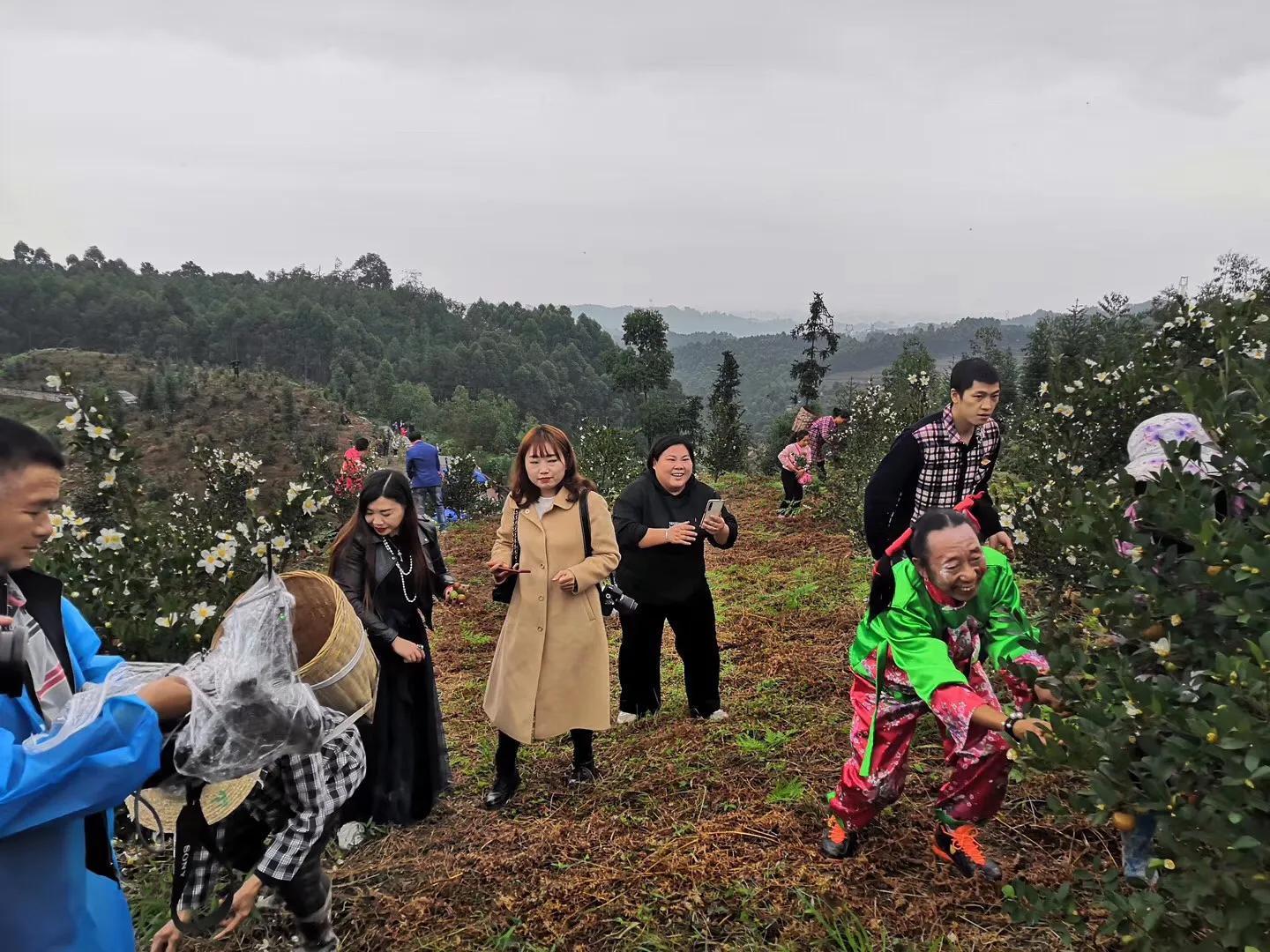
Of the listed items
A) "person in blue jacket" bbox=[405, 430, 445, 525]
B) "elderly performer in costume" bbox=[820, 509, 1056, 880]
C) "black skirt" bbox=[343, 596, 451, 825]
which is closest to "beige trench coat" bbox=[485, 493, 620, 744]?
"black skirt" bbox=[343, 596, 451, 825]

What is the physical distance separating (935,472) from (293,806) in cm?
298

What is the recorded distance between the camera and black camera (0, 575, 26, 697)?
1380 mm

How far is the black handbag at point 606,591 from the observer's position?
11.9 ft

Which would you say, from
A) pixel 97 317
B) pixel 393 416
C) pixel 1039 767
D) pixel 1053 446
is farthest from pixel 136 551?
pixel 97 317

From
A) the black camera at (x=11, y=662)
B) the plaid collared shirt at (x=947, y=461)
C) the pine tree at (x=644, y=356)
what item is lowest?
the black camera at (x=11, y=662)

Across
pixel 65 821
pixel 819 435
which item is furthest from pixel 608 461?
pixel 65 821

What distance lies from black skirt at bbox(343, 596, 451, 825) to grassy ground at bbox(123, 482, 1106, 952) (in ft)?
0.43

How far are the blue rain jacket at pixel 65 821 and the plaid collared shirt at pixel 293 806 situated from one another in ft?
1.35

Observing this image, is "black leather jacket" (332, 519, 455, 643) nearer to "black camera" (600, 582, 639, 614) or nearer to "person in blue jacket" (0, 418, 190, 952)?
"black camera" (600, 582, 639, 614)

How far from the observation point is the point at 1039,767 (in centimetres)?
167

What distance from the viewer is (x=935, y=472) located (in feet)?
11.4

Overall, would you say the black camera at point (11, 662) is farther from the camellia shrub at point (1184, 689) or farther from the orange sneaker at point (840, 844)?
the orange sneaker at point (840, 844)

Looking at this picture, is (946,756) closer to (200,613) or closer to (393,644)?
(393,644)

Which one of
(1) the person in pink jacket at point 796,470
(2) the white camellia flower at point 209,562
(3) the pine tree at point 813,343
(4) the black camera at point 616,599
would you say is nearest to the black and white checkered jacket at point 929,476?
(4) the black camera at point 616,599
